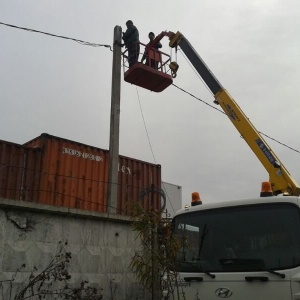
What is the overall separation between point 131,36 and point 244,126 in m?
3.13

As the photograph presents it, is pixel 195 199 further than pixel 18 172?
No

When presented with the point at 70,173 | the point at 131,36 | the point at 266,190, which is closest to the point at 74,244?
the point at 266,190

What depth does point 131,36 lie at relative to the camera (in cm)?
857

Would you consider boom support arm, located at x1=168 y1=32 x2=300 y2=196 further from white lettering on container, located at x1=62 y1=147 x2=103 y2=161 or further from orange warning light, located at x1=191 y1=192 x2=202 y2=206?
white lettering on container, located at x1=62 y1=147 x2=103 y2=161

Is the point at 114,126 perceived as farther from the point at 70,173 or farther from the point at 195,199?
the point at 195,199

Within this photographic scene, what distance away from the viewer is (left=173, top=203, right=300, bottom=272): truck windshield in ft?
12.4

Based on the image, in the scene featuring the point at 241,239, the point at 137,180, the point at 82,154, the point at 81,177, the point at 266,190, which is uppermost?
the point at 82,154

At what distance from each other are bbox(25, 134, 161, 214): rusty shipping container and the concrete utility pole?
135 centimetres

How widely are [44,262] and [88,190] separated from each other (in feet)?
16.4

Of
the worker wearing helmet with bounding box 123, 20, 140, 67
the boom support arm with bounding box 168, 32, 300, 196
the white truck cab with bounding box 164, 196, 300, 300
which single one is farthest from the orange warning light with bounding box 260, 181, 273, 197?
the worker wearing helmet with bounding box 123, 20, 140, 67

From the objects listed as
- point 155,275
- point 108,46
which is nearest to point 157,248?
point 155,275

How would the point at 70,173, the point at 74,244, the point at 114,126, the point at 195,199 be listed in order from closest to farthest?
the point at 195,199, the point at 74,244, the point at 114,126, the point at 70,173

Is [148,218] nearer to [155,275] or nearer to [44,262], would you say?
[155,275]

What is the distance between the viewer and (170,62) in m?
9.05
